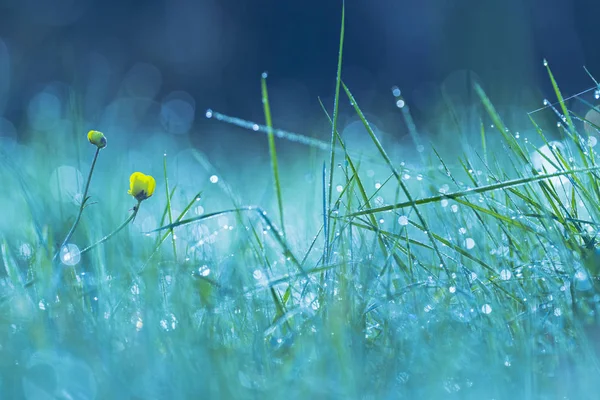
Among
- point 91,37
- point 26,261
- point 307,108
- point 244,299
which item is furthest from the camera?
point 91,37

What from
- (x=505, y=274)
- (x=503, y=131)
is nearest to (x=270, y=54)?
(x=503, y=131)

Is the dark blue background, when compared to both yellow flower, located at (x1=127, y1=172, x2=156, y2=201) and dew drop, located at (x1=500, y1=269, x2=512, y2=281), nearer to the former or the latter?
yellow flower, located at (x1=127, y1=172, x2=156, y2=201)

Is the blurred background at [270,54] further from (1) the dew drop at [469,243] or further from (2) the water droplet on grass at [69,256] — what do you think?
(1) the dew drop at [469,243]

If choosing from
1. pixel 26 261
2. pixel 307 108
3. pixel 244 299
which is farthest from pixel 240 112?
pixel 244 299

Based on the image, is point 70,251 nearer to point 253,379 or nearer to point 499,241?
point 253,379

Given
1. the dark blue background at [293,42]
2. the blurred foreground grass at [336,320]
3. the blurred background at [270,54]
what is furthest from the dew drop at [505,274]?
the dark blue background at [293,42]

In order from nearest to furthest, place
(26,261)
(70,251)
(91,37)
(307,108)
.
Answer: (70,251), (26,261), (307,108), (91,37)
